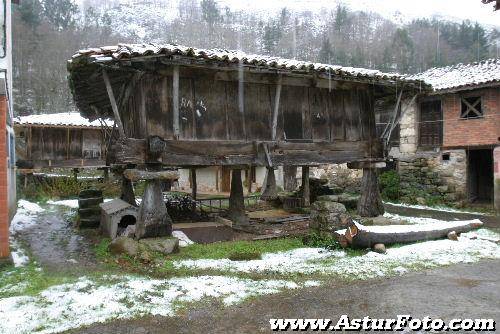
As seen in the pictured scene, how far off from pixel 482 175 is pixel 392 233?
1265 cm

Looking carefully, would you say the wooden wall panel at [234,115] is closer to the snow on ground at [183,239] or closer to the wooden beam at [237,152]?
the wooden beam at [237,152]

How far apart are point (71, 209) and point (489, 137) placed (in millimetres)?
15145

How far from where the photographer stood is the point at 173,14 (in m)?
101

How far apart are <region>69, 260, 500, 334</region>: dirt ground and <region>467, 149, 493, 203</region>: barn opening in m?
12.8

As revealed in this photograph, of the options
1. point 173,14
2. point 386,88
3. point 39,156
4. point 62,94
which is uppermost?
point 173,14

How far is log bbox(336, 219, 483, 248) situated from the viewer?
7.38 meters

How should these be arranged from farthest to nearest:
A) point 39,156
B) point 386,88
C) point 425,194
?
point 39,156 < point 425,194 < point 386,88

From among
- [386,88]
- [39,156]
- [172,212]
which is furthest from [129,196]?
[39,156]

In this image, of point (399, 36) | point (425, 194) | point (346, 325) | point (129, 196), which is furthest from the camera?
point (399, 36)

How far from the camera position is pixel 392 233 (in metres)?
7.83

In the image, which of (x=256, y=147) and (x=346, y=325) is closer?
(x=346, y=325)

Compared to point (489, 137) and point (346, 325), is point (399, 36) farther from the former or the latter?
point (346, 325)

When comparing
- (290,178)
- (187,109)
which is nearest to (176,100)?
(187,109)

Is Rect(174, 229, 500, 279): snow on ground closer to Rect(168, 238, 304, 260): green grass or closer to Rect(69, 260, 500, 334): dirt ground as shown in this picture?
Rect(168, 238, 304, 260): green grass
